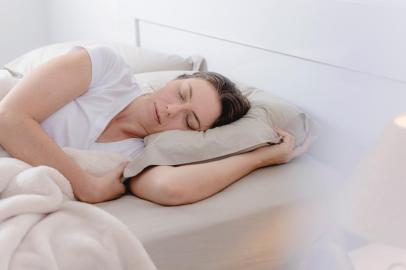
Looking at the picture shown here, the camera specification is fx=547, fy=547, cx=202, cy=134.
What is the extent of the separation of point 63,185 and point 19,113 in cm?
20

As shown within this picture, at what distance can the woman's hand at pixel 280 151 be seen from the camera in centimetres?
120

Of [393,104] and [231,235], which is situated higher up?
[393,104]

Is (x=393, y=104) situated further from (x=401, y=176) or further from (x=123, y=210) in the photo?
(x=123, y=210)

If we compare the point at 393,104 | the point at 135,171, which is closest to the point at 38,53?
the point at 135,171

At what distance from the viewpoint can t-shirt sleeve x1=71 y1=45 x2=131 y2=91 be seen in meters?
1.22

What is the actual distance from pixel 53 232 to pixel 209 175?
1.11ft

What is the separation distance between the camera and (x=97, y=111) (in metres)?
1.23

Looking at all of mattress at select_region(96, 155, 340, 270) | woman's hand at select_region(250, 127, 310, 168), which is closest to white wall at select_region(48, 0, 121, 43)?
woman's hand at select_region(250, 127, 310, 168)

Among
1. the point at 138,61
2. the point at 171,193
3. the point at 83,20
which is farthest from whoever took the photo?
the point at 83,20

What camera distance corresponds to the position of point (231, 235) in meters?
1.05

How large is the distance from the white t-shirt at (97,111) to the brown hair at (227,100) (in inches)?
6.6

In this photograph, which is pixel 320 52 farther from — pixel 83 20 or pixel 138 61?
pixel 83 20

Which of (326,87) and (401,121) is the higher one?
(401,121)

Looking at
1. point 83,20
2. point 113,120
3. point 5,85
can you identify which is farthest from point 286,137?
point 83,20
